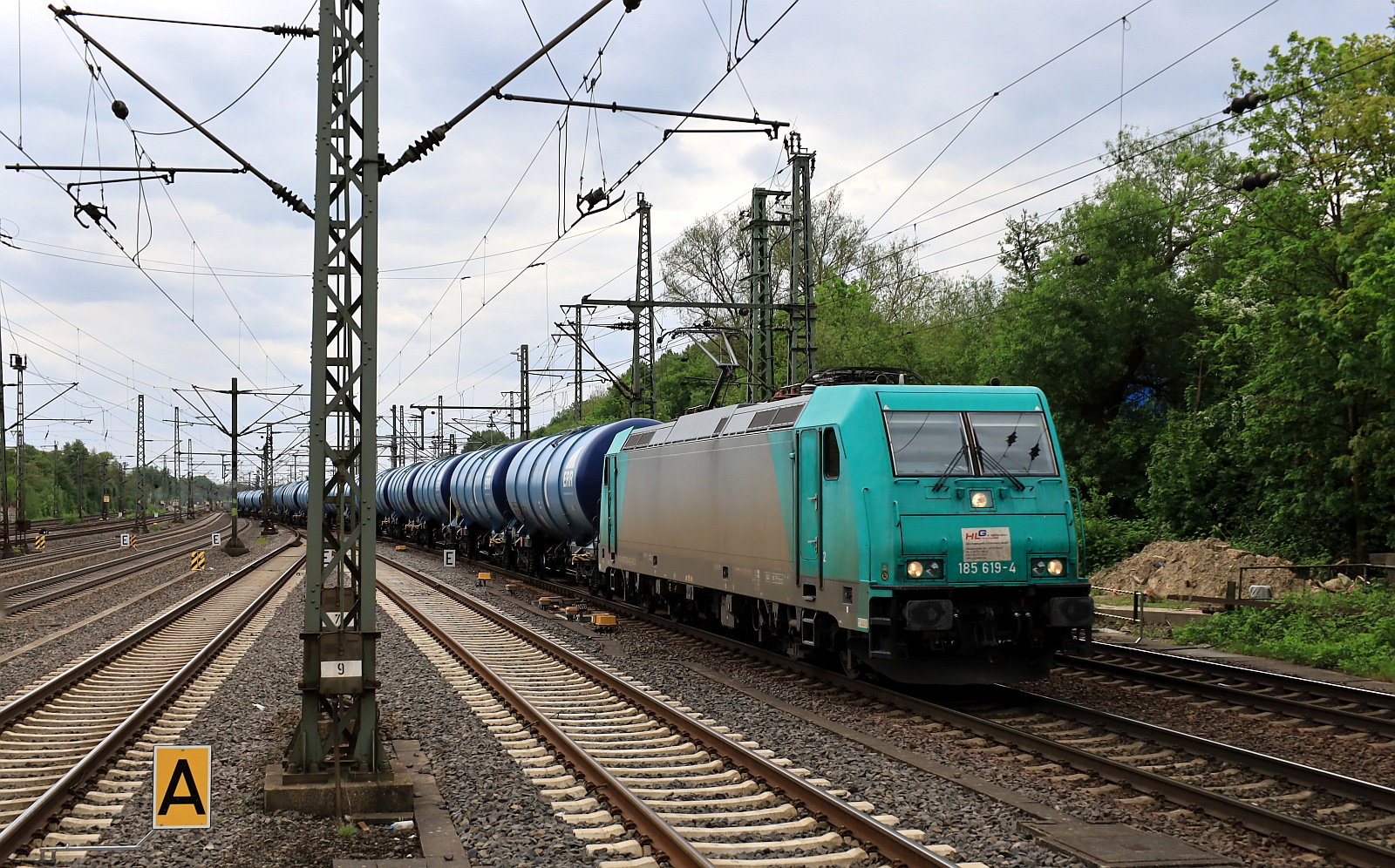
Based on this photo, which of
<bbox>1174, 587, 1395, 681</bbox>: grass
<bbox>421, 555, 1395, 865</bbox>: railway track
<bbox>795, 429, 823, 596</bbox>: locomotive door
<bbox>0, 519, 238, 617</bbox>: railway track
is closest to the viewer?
<bbox>421, 555, 1395, 865</bbox>: railway track

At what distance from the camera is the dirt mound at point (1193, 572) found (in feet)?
73.0

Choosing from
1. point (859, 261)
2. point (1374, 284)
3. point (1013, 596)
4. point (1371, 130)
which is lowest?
point (1013, 596)

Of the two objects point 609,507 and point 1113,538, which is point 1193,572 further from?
point 609,507

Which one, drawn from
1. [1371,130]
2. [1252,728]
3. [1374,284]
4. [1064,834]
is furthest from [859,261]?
[1064,834]

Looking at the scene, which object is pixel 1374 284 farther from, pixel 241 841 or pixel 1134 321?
pixel 241 841

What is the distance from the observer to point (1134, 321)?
34.2 metres

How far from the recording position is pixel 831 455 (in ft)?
40.0

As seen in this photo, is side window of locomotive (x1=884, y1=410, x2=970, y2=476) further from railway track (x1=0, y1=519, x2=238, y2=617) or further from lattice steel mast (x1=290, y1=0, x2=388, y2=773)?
railway track (x1=0, y1=519, x2=238, y2=617)

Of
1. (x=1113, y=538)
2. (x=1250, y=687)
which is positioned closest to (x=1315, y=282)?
(x=1113, y=538)

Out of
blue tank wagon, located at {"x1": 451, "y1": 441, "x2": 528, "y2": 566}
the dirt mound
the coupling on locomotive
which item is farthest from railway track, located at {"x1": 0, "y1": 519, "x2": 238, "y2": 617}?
the dirt mound

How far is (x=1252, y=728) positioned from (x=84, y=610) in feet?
71.4

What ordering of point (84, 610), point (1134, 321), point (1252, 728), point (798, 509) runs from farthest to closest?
1. point (1134, 321)
2. point (84, 610)
3. point (798, 509)
4. point (1252, 728)

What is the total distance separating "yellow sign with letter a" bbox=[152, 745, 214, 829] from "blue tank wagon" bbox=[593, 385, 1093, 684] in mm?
6250

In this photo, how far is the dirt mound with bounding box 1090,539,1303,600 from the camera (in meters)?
22.2
